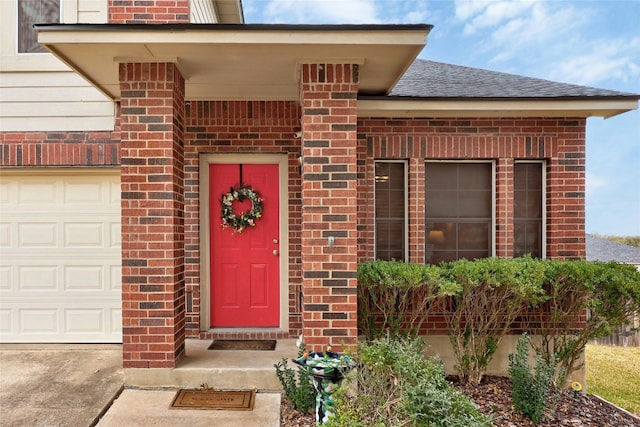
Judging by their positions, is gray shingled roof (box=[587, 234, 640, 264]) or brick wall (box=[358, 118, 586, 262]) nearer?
brick wall (box=[358, 118, 586, 262])

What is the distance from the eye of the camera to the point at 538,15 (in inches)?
1556

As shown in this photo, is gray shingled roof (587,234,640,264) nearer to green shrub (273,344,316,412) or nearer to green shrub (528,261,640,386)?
green shrub (528,261,640,386)

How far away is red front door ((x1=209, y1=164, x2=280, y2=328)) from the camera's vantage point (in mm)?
5141

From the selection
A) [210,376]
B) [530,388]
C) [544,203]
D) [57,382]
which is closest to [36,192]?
[57,382]

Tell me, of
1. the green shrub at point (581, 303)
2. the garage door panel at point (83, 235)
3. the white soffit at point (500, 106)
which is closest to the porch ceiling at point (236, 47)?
the white soffit at point (500, 106)

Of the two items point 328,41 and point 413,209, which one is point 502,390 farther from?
point 328,41

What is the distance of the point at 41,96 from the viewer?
201 inches

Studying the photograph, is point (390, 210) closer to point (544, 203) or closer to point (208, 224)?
point (544, 203)

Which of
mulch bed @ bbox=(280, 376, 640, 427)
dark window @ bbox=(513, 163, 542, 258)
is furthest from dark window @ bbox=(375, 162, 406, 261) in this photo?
mulch bed @ bbox=(280, 376, 640, 427)

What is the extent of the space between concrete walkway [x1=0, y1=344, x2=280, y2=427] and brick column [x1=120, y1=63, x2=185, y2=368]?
1.48 ft

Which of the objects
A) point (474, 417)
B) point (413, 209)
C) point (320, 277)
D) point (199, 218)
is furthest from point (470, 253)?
point (199, 218)

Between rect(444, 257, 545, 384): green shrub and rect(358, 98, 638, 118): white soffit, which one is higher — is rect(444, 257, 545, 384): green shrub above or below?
below

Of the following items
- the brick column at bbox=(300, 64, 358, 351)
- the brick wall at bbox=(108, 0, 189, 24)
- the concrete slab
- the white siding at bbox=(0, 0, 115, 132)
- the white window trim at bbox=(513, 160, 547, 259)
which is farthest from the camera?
the white siding at bbox=(0, 0, 115, 132)

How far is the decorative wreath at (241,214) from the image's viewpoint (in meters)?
5.07
